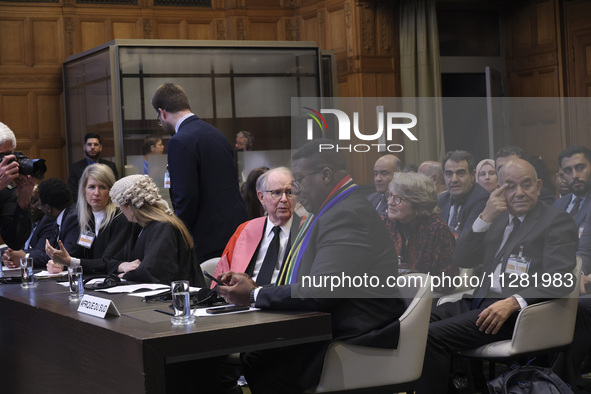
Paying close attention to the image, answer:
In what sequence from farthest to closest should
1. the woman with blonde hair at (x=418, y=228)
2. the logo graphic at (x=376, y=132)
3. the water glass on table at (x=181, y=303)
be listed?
the woman with blonde hair at (x=418, y=228) < the logo graphic at (x=376, y=132) < the water glass on table at (x=181, y=303)

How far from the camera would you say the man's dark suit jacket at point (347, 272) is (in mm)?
2660

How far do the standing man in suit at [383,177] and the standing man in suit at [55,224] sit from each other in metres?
1.93

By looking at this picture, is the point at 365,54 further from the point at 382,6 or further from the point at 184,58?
the point at 184,58

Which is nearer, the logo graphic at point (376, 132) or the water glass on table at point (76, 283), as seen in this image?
the logo graphic at point (376, 132)

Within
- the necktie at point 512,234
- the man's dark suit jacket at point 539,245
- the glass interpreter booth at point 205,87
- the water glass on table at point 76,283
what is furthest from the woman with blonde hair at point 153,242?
the glass interpreter booth at point 205,87

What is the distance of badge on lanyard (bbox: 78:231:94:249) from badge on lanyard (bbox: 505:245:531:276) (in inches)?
88.4

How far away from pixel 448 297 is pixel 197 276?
46.2 inches

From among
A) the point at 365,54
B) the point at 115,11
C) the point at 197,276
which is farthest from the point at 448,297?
the point at 115,11

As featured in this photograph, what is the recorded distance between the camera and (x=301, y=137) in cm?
294

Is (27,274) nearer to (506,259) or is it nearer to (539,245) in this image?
(506,259)

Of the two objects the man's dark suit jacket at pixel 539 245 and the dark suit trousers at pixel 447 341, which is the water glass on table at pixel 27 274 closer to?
the dark suit trousers at pixel 447 341

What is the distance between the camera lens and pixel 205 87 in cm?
773

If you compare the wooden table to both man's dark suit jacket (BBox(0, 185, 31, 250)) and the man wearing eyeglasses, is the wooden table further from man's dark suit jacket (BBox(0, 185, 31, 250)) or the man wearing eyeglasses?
the man wearing eyeglasses

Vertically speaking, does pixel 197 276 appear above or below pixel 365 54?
below
